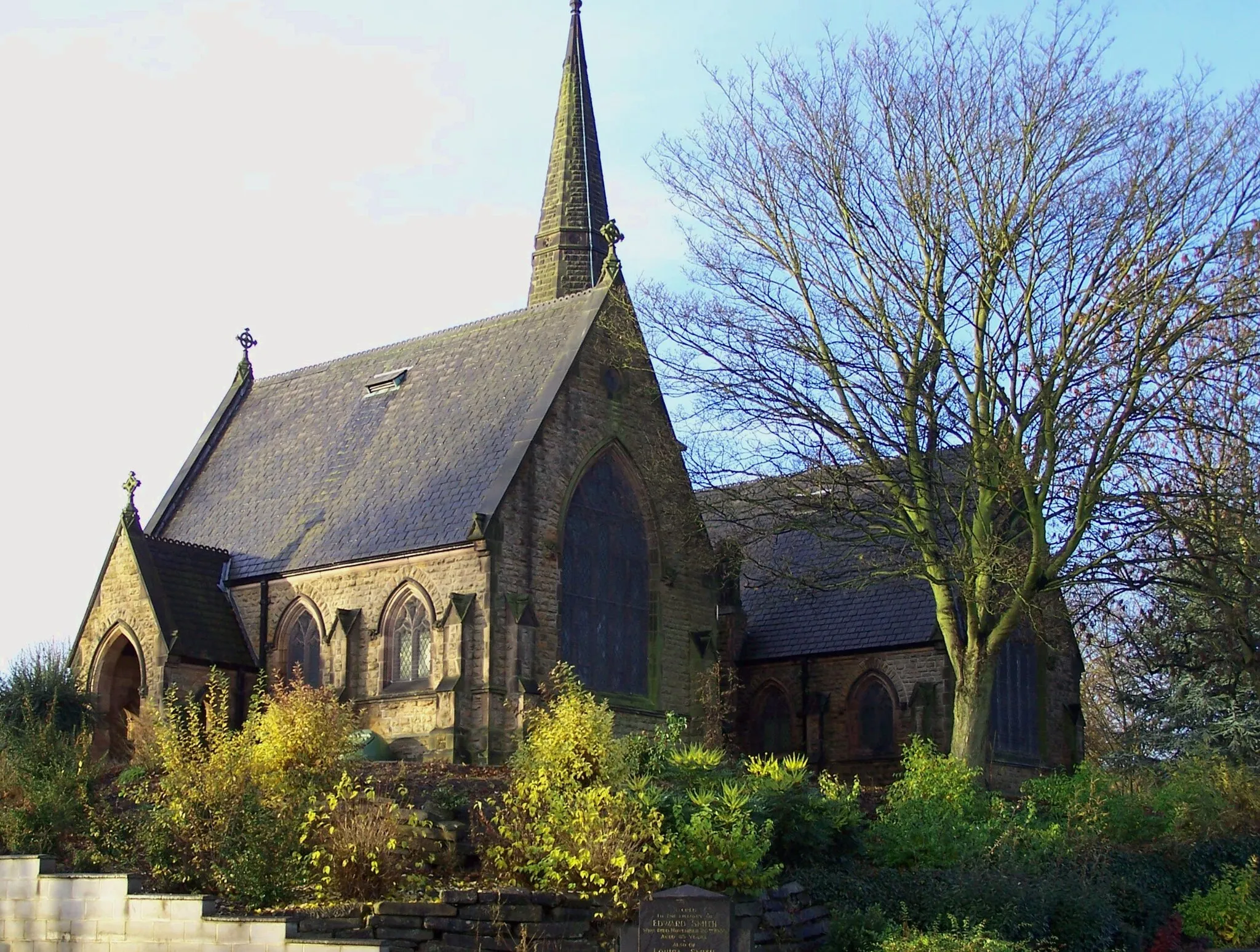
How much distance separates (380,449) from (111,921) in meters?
16.7

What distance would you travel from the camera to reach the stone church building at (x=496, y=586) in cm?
3023

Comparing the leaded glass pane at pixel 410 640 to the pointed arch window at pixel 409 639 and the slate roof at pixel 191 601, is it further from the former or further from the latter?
the slate roof at pixel 191 601

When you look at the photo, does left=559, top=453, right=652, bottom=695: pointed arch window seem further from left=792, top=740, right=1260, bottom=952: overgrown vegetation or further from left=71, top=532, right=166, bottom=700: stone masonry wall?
left=71, top=532, right=166, bottom=700: stone masonry wall

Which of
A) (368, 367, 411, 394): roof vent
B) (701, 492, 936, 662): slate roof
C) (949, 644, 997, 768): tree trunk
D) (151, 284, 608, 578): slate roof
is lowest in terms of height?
(949, 644, 997, 768): tree trunk

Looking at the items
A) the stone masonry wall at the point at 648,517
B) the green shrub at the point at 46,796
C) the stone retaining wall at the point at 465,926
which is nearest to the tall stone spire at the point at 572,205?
the stone masonry wall at the point at 648,517

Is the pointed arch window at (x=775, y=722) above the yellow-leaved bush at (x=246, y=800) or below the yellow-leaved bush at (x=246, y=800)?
above

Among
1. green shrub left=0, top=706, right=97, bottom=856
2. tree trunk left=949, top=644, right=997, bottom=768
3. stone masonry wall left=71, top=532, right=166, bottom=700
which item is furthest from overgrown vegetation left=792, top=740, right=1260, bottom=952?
stone masonry wall left=71, top=532, right=166, bottom=700

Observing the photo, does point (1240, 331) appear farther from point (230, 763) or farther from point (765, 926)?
point (230, 763)

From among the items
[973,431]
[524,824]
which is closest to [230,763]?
[524,824]

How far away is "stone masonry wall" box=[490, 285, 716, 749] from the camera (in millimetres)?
30000

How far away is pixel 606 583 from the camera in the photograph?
32344mm

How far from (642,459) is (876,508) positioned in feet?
18.8

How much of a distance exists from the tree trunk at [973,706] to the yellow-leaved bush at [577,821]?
326 inches

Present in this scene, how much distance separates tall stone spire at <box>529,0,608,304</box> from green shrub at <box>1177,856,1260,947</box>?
24131mm
